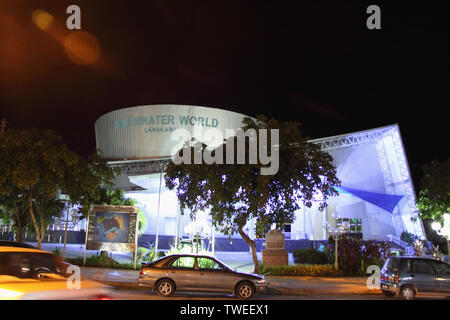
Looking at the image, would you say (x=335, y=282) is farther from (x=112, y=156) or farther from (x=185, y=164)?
(x=112, y=156)

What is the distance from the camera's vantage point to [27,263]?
23.4ft

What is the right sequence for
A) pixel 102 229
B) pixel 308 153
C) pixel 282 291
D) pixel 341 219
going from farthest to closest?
pixel 341 219
pixel 102 229
pixel 308 153
pixel 282 291

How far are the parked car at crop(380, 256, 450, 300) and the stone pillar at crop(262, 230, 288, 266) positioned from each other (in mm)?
7276

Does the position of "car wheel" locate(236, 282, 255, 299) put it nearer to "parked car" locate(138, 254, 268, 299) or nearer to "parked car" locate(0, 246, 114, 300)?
"parked car" locate(138, 254, 268, 299)

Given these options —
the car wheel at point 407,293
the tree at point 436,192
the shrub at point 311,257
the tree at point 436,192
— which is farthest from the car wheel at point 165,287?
the tree at point 436,192

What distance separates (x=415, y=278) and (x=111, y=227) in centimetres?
1311

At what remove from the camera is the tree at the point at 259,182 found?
51.4ft

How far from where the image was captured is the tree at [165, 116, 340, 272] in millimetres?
15672

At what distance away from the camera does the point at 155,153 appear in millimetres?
46750

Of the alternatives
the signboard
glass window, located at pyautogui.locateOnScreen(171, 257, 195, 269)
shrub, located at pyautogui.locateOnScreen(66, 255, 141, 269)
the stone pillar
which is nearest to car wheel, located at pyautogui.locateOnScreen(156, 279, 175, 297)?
glass window, located at pyautogui.locateOnScreen(171, 257, 195, 269)

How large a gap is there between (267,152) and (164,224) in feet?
97.7

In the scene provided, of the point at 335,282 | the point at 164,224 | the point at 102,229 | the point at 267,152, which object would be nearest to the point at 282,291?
the point at 335,282

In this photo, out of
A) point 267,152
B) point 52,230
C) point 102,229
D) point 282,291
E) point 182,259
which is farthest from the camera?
point 52,230

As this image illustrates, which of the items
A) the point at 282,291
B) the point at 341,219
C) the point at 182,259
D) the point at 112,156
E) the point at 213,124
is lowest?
the point at 282,291
